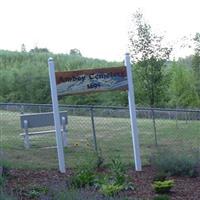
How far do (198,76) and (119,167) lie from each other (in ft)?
60.7

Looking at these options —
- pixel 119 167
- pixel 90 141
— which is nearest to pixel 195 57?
pixel 90 141

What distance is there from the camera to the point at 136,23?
21.8 m

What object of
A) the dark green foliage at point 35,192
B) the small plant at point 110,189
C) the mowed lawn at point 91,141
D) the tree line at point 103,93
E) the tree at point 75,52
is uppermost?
the tree at point 75,52

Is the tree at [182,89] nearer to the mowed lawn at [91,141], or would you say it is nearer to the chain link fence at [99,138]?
the chain link fence at [99,138]

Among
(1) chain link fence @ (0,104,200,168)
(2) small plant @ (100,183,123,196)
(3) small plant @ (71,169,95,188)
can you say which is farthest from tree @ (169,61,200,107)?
(2) small plant @ (100,183,123,196)

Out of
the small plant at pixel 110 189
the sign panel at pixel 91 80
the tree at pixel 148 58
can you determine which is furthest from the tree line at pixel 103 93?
the small plant at pixel 110 189

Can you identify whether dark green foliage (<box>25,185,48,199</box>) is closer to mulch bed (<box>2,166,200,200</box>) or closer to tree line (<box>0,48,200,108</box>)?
mulch bed (<box>2,166,200,200</box>)

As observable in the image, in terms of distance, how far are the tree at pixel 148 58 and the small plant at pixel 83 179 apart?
487 inches

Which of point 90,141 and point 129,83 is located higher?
point 129,83

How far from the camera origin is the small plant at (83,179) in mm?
8422

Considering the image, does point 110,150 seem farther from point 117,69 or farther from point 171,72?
point 171,72

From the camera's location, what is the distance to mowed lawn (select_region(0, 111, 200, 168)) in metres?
11.9

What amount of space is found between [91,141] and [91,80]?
158 inches

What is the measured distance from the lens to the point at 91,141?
48.0 ft
